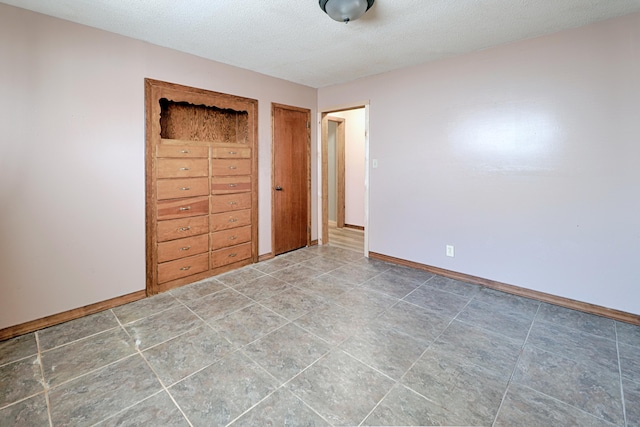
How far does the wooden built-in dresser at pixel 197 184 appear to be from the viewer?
2932mm

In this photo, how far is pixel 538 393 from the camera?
165 cm

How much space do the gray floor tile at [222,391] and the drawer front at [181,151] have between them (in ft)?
6.88

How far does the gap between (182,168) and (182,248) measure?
2.80 feet

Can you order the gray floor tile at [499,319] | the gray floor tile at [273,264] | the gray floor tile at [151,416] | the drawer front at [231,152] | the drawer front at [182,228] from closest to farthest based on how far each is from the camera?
the gray floor tile at [151,416] → the gray floor tile at [499,319] → the drawer front at [182,228] → the drawer front at [231,152] → the gray floor tile at [273,264]

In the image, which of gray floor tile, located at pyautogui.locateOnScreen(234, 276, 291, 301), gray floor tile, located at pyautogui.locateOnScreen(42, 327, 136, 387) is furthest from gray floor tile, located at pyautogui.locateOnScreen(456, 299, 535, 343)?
gray floor tile, located at pyautogui.locateOnScreen(42, 327, 136, 387)

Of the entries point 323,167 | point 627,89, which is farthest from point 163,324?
point 627,89

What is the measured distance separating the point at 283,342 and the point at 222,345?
43 centimetres

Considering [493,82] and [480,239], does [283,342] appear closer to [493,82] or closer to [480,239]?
[480,239]

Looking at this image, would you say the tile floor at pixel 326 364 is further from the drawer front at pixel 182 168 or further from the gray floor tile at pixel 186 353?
the drawer front at pixel 182 168

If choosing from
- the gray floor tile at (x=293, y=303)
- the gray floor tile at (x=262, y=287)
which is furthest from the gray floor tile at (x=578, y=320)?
the gray floor tile at (x=262, y=287)

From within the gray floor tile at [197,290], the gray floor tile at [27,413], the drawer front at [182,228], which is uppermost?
the drawer front at [182,228]

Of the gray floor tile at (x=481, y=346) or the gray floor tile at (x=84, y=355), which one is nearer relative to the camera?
the gray floor tile at (x=84, y=355)

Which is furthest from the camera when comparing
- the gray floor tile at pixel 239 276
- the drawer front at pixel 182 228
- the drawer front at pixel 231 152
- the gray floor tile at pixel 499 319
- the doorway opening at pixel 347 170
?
the doorway opening at pixel 347 170

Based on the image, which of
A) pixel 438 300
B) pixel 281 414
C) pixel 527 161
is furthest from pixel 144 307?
pixel 527 161
